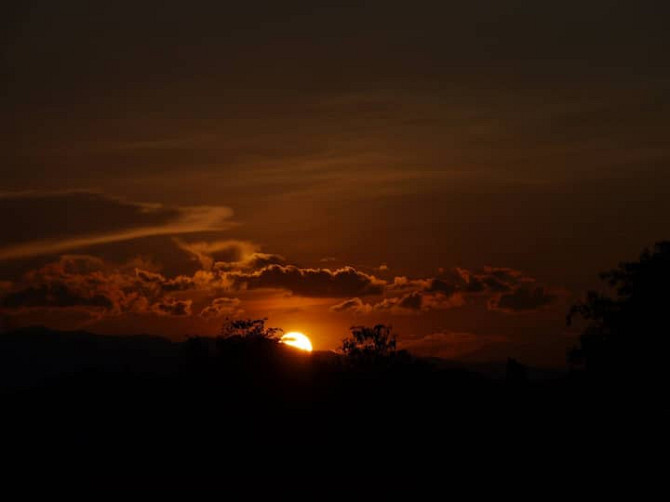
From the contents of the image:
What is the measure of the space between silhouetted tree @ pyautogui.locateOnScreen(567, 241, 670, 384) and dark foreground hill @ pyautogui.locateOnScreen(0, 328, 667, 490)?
467 centimetres

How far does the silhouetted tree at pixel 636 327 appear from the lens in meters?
87.1

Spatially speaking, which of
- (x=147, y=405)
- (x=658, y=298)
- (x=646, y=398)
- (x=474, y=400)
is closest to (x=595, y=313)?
(x=658, y=298)

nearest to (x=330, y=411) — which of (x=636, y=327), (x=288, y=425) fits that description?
(x=288, y=425)

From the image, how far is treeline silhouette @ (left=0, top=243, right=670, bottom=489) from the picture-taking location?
67.2 meters

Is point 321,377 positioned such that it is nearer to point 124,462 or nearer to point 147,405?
point 147,405

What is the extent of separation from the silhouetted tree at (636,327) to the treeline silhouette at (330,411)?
105mm

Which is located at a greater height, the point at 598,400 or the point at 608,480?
the point at 598,400

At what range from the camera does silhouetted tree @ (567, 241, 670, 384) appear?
8706cm

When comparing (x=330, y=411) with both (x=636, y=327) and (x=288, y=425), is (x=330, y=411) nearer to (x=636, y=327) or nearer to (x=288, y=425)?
(x=288, y=425)

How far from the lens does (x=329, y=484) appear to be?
63844 mm

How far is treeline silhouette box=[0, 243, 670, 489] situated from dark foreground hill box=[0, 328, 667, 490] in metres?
0.13

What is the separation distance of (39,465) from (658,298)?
51104 mm

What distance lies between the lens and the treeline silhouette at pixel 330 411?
67188 millimetres

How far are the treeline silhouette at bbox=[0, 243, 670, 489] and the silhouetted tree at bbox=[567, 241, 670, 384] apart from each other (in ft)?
0.34
